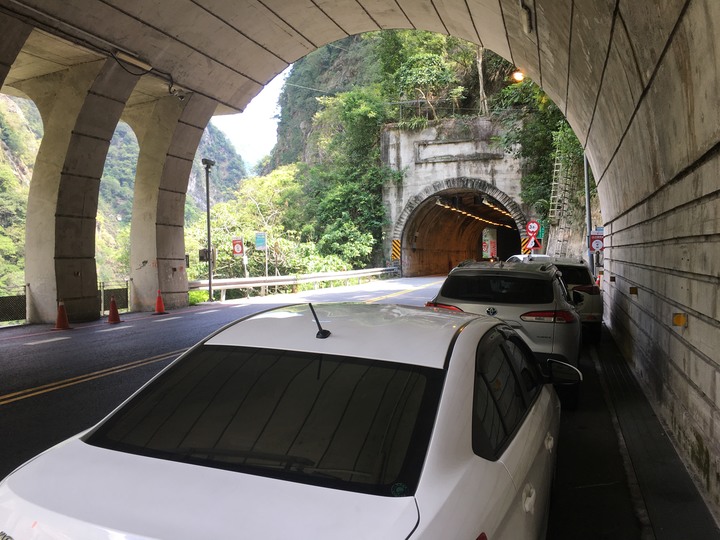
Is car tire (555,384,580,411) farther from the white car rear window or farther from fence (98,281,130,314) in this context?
fence (98,281,130,314)

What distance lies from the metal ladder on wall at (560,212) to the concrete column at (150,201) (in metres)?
18.6

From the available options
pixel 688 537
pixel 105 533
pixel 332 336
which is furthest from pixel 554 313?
pixel 105 533

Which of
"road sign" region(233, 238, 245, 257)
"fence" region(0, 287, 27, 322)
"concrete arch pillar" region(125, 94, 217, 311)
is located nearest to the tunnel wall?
"concrete arch pillar" region(125, 94, 217, 311)

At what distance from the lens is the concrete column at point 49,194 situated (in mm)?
15508

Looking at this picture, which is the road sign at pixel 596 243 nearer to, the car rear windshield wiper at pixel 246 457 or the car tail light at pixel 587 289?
the car tail light at pixel 587 289

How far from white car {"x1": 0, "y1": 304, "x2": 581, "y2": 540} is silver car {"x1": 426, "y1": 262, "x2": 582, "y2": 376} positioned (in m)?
4.11

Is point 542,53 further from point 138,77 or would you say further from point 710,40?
point 138,77

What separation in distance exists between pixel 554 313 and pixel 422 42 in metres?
39.1

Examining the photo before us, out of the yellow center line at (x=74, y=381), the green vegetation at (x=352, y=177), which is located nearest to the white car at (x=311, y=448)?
the yellow center line at (x=74, y=381)

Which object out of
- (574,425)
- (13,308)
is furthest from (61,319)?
(574,425)

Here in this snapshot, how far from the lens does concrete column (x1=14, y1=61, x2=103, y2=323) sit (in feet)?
50.9

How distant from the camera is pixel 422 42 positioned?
138ft

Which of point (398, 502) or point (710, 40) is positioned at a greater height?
point (710, 40)

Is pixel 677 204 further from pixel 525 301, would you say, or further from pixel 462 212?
pixel 462 212
